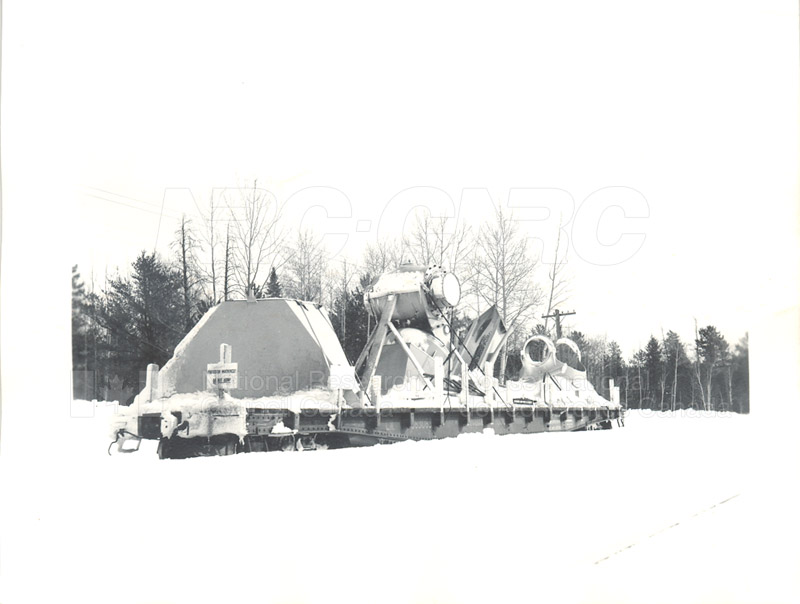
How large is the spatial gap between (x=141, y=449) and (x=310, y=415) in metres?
1.97

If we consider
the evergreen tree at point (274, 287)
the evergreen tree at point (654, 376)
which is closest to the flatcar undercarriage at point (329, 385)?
the evergreen tree at point (654, 376)

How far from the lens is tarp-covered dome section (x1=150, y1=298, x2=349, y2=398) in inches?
385

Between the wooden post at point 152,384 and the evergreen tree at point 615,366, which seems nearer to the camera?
the wooden post at point 152,384

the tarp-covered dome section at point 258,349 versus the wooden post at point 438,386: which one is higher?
the tarp-covered dome section at point 258,349

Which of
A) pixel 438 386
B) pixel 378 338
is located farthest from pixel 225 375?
pixel 378 338

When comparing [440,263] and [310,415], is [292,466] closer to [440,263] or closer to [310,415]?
[310,415]

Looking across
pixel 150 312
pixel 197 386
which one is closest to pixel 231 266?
pixel 150 312

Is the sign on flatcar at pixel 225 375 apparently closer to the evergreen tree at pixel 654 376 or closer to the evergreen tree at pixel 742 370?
the evergreen tree at pixel 742 370

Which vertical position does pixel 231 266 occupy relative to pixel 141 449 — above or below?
above

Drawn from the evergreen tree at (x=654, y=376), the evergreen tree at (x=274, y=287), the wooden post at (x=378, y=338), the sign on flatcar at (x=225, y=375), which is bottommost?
the evergreen tree at (x=654, y=376)

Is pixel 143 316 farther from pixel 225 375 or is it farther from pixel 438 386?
pixel 225 375

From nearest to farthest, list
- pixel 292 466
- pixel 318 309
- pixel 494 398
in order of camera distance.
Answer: pixel 292 466 → pixel 318 309 → pixel 494 398

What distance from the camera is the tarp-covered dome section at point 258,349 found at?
32.1 feet

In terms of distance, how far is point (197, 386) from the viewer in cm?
962
